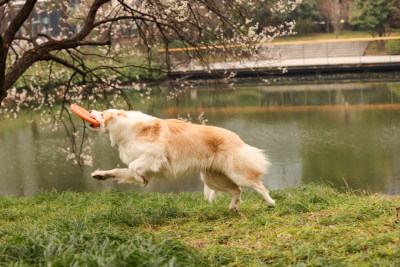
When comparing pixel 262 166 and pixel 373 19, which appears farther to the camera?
pixel 373 19

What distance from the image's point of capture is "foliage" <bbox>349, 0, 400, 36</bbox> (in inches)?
1567

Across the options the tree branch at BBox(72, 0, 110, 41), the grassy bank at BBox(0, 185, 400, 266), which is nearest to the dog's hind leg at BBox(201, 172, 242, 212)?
the grassy bank at BBox(0, 185, 400, 266)

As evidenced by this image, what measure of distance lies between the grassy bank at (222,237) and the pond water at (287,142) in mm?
4585

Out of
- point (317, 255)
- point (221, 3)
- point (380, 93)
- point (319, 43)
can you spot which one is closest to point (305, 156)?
point (221, 3)

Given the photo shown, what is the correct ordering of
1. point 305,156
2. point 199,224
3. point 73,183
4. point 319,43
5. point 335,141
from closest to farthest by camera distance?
point 199,224, point 73,183, point 305,156, point 335,141, point 319,43

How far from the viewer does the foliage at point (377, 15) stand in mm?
39812

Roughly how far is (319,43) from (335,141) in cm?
2373

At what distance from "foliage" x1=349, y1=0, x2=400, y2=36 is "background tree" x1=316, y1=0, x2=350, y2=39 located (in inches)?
77.5

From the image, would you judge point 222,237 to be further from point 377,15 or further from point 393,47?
point 377,15

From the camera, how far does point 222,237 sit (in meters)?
4.94

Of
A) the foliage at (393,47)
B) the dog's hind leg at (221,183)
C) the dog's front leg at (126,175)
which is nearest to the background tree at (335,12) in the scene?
the foliage at (393,47)

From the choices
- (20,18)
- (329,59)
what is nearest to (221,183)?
(20,18)

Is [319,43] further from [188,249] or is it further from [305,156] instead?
[188,249]

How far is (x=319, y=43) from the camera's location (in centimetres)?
3891
